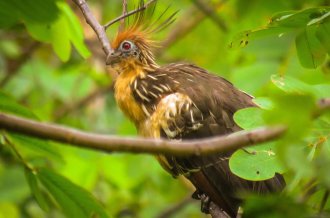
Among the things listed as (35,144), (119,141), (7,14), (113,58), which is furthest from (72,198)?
(113,58)

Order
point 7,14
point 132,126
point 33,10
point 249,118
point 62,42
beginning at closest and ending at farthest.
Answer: point 33,10
point 7,14
point 249,118
point 62,42
point 132,126

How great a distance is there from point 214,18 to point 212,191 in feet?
8.34

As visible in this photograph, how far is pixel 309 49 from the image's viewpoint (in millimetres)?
3057

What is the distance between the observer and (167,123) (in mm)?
3965

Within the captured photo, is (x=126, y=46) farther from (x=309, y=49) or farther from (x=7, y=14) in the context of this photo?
(x=7, y=14)

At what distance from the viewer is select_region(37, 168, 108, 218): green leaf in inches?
118

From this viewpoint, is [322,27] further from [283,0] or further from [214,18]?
[214,18]

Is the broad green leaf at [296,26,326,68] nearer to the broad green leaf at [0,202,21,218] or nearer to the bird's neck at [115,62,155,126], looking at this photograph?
the bird's neck at [115,62,155,126]

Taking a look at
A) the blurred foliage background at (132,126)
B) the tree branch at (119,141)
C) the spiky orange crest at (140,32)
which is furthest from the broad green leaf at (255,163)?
the spiky orange crest at (140,32)

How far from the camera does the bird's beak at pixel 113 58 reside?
4.30m

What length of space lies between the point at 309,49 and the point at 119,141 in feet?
5.04

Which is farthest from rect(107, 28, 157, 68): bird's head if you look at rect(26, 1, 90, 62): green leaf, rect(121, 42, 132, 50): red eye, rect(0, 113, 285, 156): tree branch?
rect(0, 113, 285, 156): tree branch

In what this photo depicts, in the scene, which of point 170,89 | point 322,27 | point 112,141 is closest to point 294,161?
point 112,141

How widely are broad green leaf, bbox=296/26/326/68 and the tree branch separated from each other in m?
1.34
